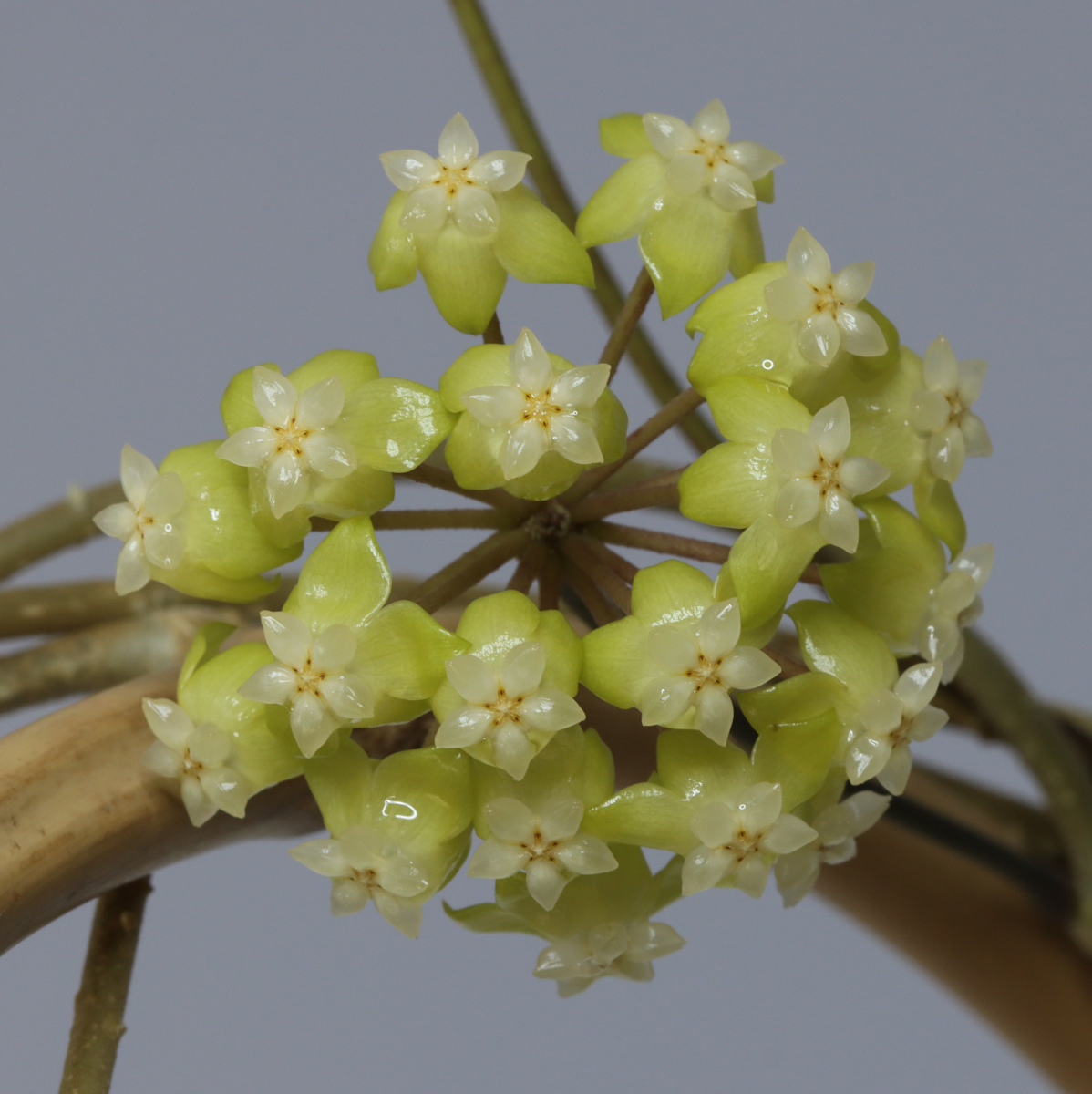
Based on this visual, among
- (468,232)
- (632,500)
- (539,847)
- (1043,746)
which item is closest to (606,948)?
(539,847)

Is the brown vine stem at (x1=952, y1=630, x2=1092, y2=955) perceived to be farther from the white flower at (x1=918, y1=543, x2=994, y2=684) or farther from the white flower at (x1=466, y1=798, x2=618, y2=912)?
the white flower at (x1=466, y1=798, x2=618, y2=912)

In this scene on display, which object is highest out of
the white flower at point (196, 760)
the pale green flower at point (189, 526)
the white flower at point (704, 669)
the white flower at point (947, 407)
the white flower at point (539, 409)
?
the white flower at point (947, 407)

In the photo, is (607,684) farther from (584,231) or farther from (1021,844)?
(1021,844)

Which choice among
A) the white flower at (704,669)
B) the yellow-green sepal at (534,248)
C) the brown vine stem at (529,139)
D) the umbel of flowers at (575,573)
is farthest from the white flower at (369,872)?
the brown vine stem at (529,139)

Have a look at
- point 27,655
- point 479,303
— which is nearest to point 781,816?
point 479,303

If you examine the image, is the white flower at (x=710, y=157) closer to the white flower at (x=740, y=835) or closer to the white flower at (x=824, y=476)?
the white flower at (x=824, y=476)

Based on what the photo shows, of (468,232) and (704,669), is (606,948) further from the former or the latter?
(468,232)

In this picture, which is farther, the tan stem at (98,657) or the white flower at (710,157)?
the tan stem at (98,657)
